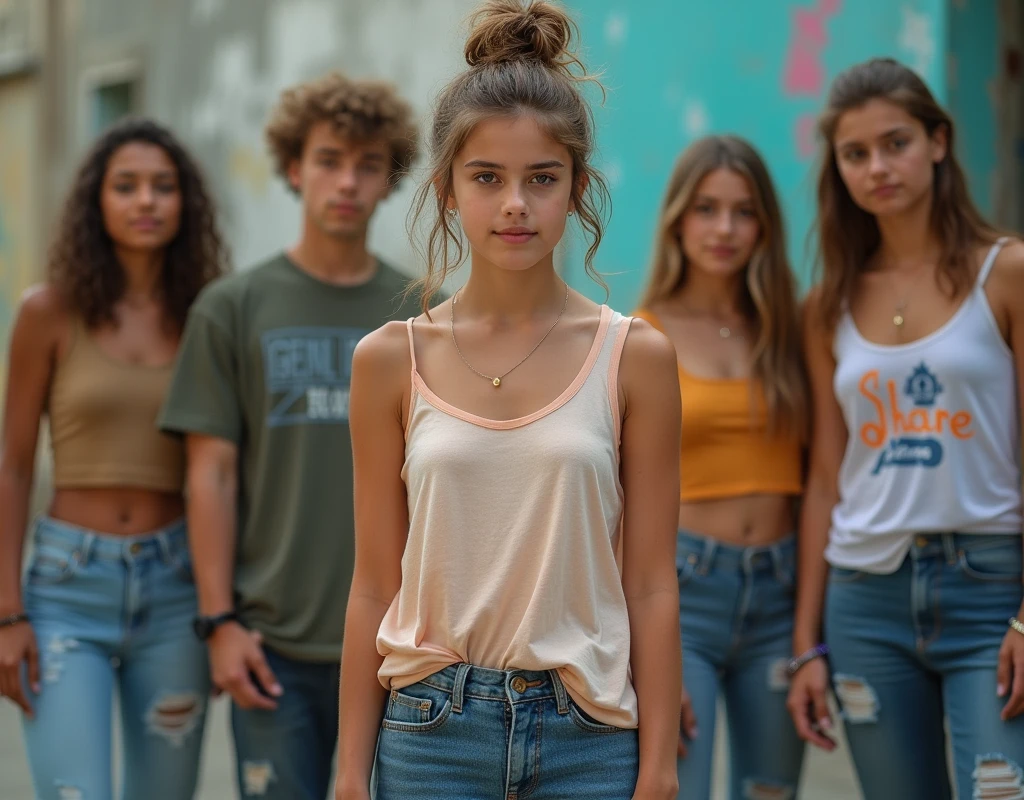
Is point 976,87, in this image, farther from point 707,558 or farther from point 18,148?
point 18,148

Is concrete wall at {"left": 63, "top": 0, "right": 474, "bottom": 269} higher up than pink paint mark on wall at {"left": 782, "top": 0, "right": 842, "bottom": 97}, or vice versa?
concrete wall at {"left": 63, "top": 0, "right": 474, "bottom": 269}

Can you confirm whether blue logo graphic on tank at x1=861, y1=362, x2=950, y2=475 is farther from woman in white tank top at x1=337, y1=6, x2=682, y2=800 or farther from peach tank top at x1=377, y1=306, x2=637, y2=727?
peach tank top at x1=377, y1=306, x2=637, y2=727

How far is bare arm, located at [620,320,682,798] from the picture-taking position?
8.09ft

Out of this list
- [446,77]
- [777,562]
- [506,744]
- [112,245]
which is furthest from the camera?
[112,245]

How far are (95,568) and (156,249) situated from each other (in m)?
0.97

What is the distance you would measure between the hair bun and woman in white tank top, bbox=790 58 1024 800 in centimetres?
114

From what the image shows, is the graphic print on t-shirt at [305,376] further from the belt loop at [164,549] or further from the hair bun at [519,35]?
the hair bun at [519,35]

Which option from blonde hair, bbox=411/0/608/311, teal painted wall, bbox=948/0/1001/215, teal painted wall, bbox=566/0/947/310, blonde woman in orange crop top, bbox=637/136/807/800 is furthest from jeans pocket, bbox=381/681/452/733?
teal painted wall, bbox=948/0/1001/215

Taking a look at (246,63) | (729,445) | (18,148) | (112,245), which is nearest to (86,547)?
(112,245)

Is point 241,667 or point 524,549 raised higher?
point 524,549

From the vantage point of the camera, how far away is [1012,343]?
3.22 m

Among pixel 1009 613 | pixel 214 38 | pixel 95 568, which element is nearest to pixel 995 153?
pixel 1009 613

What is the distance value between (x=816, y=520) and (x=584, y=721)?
134 cm

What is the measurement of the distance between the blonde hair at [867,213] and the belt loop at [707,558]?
65cm
